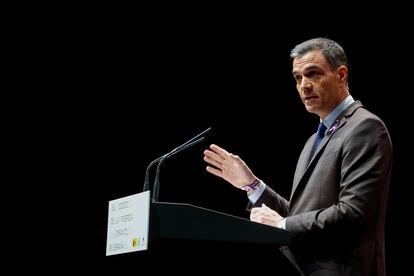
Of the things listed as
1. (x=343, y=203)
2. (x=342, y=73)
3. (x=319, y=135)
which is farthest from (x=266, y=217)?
(x=342, y=73)

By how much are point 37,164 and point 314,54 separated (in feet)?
8.91

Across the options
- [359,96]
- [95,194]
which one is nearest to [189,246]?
[95,194]

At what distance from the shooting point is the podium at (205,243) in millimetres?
1847

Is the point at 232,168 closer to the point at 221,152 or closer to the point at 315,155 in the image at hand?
the point at 221,152

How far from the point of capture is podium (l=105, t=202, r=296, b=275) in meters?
1.85

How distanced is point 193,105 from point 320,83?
2.36 metres

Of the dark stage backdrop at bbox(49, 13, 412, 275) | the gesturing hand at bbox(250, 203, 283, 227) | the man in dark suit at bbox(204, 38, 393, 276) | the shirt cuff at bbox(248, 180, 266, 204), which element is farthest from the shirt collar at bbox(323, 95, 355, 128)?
the dark stage backdrop at bbox(49, 13, 412, 275)

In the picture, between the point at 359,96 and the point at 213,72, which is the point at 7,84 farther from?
the point at 359,96

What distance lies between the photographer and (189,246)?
194cm

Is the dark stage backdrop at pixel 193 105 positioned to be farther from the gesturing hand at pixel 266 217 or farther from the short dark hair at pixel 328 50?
the gesturing hand at pixel 266 217

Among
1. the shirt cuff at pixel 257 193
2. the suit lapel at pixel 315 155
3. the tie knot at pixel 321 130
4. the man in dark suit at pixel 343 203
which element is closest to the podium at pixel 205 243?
the man in dark suit at pixel 343 203

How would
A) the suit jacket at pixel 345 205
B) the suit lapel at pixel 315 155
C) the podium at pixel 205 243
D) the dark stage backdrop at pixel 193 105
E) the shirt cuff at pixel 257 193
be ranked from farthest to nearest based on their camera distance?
the dark stage backdrop at pixel 193 105
the shirt cuff at pixel 257 193
the suit lapel at pixel 315 155
the suit jacket at pixel 345 205
the podium at pixel 205 243

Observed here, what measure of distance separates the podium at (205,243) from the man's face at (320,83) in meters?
0.74

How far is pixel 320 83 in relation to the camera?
2.59 m
